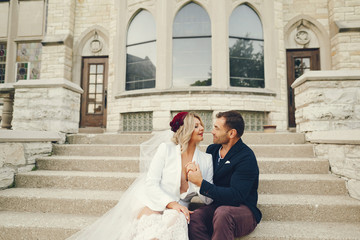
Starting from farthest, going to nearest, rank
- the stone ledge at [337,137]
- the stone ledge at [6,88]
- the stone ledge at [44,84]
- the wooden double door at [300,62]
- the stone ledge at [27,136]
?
the wooden double door at [300,62] < the stone ledge at [6,88] < the stone ledge at [44,84] < the stone ledge at [27,136] < the stone ledge at [337,137]

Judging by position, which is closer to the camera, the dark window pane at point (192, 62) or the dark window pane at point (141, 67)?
the dark window pane at point (192, 62)

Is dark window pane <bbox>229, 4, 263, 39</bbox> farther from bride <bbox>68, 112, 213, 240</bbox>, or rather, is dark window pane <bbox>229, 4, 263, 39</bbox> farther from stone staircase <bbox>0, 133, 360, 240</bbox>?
bride <bbox>68, 112, 213, 240</bbox>

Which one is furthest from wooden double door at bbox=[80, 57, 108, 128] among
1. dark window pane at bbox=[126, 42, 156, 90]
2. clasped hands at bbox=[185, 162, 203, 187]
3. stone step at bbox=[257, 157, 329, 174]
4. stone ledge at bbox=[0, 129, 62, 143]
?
clasped hands at bbox=[185, 162, 203, 187]

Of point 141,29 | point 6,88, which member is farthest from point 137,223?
point 141,29

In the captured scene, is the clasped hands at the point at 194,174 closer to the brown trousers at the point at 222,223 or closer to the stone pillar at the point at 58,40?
the brown trousers at the point at 222,223

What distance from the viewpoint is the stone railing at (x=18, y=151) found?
10.2 ft

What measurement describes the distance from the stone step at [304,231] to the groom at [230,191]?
0.23 m

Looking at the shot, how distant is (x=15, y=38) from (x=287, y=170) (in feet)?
36.5

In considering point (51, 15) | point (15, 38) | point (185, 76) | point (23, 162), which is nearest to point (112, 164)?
point (23, 162)

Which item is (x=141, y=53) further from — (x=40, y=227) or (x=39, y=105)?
(x=40, y=227)

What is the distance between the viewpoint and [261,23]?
7309 millimetres

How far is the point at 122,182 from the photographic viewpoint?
3016mm

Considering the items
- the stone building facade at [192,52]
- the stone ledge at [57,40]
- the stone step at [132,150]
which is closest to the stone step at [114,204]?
the stone step at [132,150]

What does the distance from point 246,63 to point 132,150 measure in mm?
4991
